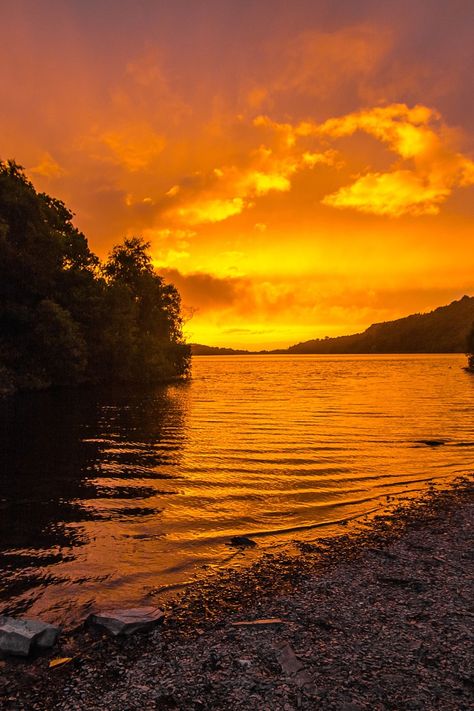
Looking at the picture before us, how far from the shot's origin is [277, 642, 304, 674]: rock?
7.00m

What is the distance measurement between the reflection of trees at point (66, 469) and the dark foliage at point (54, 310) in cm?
A: 1689

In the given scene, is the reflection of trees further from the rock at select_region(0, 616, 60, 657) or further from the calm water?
the rock at select_region(0, 616, 60, 657)

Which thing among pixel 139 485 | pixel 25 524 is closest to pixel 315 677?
pixel 25 524

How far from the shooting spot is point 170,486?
735 inches

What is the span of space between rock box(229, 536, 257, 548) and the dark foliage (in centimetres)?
5194

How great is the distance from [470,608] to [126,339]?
244 ft

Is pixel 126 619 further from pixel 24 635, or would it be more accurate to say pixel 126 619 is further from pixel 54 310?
pixel 54 310

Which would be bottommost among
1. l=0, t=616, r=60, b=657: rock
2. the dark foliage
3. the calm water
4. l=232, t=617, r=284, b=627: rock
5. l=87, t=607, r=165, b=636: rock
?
the calm water

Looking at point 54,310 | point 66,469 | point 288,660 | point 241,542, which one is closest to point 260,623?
point 288,660

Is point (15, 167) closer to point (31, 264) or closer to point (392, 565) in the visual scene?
point (31, 264)

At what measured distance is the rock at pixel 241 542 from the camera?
12852mm

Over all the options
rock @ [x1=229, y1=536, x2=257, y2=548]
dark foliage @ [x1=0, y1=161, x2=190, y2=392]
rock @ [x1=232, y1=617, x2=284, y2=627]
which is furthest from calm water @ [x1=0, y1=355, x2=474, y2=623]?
dark foliage @ [x1=0, y1=161, x2=190, y2=392]

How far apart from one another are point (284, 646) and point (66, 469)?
53.7 ft

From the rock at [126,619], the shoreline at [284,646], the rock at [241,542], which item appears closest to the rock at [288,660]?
the shoreline at [284,646]
